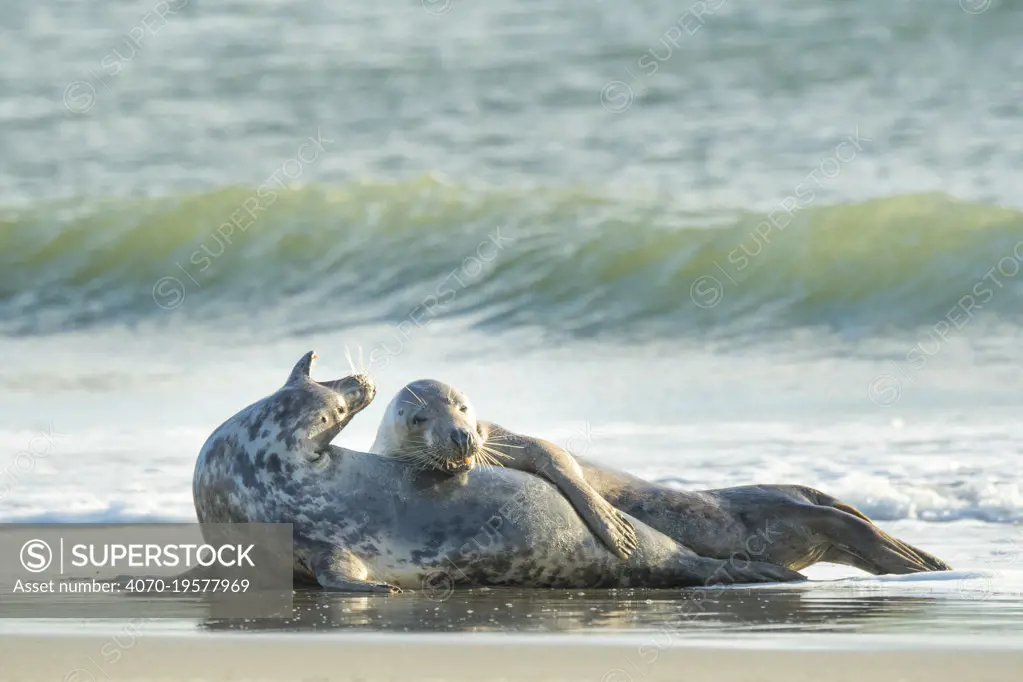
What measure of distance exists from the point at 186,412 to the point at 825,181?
8.00 metres

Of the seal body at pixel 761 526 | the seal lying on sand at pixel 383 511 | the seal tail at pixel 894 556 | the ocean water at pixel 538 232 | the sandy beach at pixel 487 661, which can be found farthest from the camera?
the ocean water at pixel 538 232

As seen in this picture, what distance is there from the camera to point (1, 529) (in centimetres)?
909

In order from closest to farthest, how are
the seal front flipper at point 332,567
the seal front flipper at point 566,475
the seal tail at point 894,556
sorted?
the seal front flipper at point 332,567, the seal front flipper at point 566,475, the seal tail at point 894,556

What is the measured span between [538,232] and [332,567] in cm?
1076

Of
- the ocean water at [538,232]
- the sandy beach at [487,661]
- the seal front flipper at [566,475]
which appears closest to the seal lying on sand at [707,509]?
the seal front flipper at [566,475]

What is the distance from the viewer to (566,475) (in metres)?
7.36

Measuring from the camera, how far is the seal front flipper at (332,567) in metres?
6.61

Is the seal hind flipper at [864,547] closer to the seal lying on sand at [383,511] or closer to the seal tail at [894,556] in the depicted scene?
the seal tail at [894,556]

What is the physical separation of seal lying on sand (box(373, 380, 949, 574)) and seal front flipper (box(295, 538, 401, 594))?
58cm

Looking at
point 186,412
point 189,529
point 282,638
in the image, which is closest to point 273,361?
point 186,412

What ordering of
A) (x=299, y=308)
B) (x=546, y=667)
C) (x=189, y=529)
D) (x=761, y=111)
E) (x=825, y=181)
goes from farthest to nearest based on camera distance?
(x=761, y=111) < (x=825, y=181) < (x=299, y=308) < (x=189, y=529) < (x=546, y=667)

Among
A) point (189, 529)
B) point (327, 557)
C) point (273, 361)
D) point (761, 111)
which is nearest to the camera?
point (327, 557)

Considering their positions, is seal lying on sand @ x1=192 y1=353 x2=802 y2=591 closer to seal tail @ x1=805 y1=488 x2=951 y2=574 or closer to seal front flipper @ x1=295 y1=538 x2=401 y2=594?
seal front flipper @ x1=295 y1=538 x2=401 y2=594

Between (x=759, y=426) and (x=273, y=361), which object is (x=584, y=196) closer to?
(x=273, y=361)
